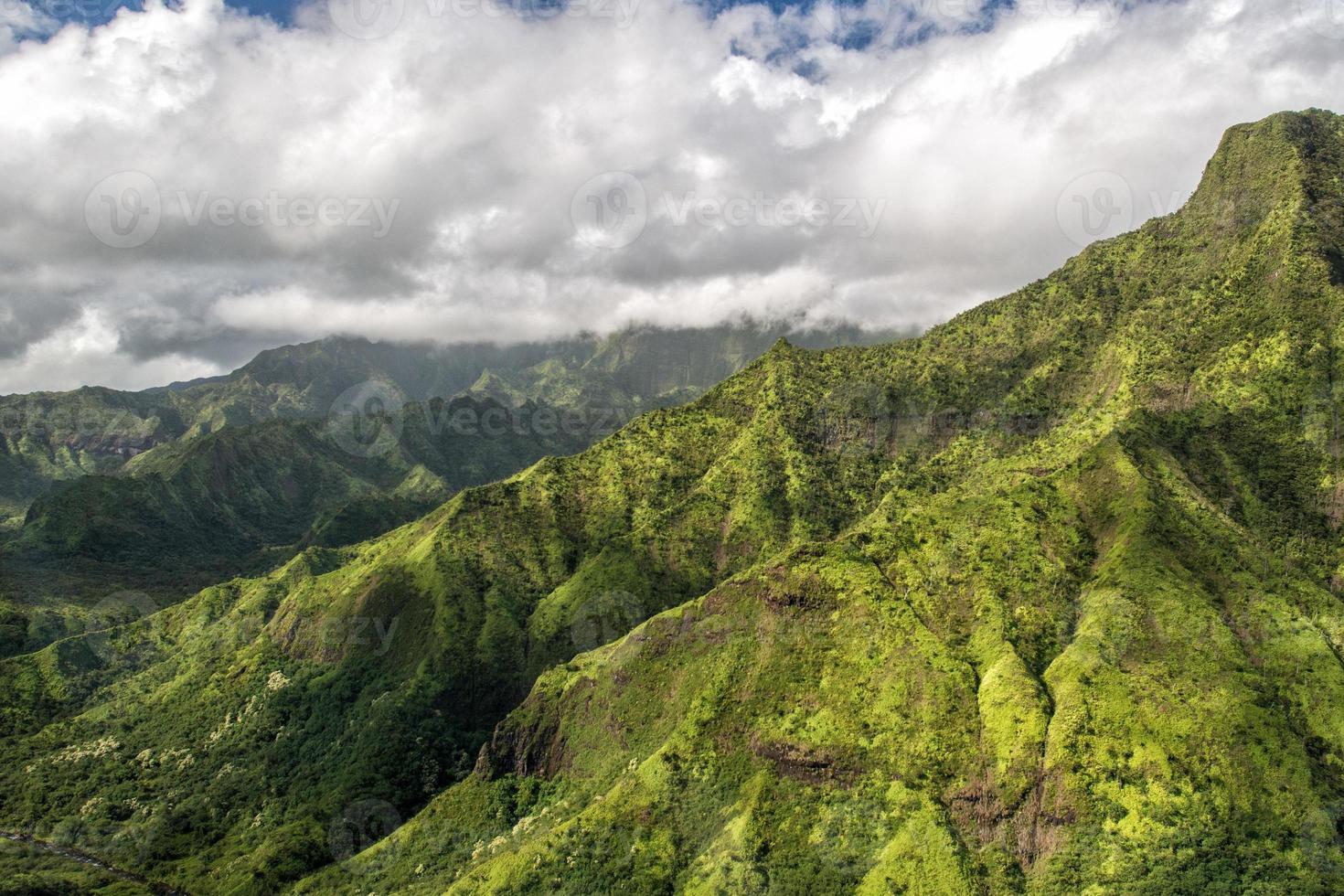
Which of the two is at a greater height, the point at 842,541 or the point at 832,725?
the point at 842,541

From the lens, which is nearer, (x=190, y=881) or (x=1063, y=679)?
(x=1063, y=679)

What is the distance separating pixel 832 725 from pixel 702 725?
25337 millimetres

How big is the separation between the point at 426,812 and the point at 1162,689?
15467 cm

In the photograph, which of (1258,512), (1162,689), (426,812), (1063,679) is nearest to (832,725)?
(1063,679)

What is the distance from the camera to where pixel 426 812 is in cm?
18950

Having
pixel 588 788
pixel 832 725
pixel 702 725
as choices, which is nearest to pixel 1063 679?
pixel 832 725

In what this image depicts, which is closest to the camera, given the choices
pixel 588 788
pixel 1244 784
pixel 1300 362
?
pixel 1244 784

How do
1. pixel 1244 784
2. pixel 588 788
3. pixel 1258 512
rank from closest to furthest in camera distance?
pixel 1244 784, pixel 588 788, pixel 1258 512

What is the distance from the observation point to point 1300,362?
7844 inches

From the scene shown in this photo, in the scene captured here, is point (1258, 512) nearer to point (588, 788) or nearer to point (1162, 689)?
point (1162, 689)

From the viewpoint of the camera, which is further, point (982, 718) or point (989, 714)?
point (982, 718)

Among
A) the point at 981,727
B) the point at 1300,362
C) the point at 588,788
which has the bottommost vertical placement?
the point at 588,788

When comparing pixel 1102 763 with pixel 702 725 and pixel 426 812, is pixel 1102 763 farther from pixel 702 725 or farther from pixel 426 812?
pixel 426 812

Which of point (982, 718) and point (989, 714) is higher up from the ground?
point (989, 714)
